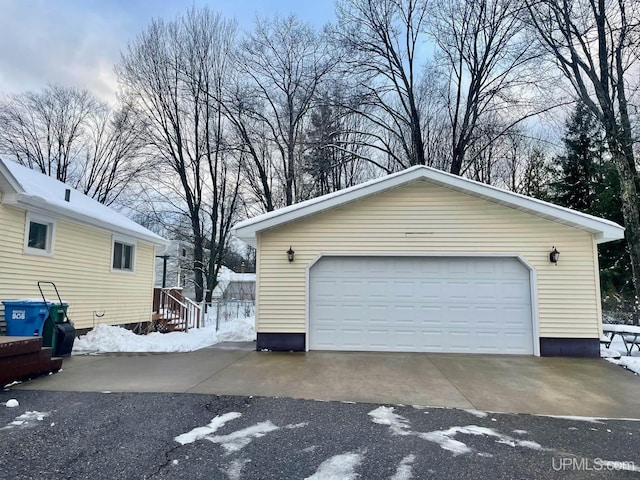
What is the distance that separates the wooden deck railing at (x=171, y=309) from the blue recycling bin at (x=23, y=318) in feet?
20.8

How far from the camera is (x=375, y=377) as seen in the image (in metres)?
6.23

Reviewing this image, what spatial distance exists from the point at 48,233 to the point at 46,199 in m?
1.11

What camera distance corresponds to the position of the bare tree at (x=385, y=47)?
17406mm

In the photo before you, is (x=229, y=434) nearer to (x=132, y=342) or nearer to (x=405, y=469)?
(x=405, y=469)

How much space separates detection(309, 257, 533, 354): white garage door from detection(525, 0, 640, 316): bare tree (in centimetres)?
607

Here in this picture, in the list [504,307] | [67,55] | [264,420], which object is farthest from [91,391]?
[67,55]

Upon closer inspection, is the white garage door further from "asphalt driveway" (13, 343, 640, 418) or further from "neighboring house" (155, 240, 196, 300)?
"neighboring house" (155, 240, 196, 300)

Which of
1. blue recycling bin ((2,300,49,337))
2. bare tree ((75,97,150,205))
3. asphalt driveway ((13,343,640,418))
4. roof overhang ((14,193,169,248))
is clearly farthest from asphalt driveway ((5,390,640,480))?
bare tree ((75,97,150,205))

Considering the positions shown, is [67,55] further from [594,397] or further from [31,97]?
[594,397]

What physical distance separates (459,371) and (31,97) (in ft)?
84.2

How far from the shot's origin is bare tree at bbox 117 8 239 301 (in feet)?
68.2

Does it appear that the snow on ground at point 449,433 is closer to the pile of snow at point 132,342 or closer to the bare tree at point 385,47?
the pile of snow at point 132,342

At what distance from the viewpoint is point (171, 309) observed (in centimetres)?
1436

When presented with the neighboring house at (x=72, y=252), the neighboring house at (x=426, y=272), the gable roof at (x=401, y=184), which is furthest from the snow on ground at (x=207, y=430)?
the neighboring house at (x=72, y=252)
